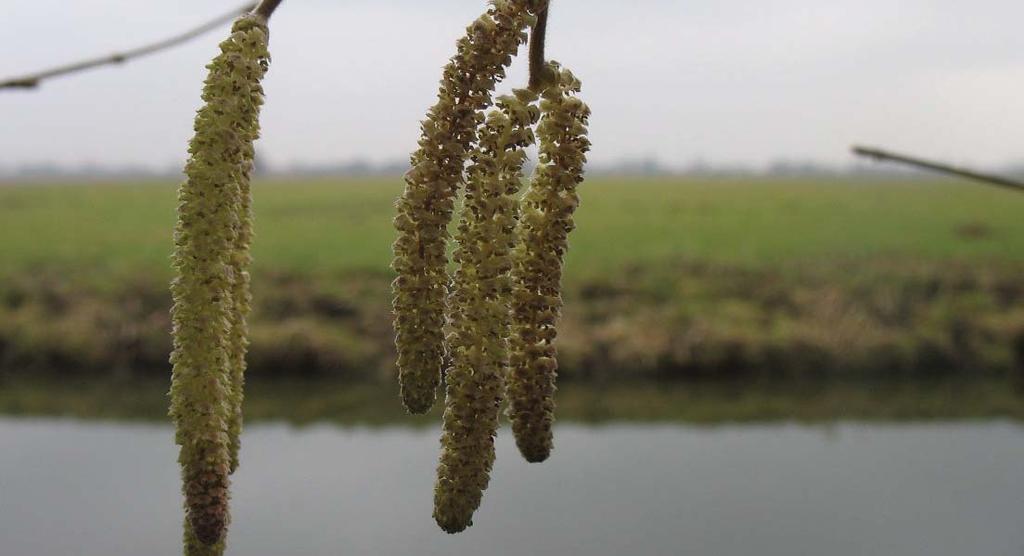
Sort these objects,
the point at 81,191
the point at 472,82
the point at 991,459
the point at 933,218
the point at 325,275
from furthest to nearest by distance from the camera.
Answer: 1. the point at 81,191
2. the point at 933,218
3. the point at 325,275
4. the point at 991,459
5. the point at 472,82

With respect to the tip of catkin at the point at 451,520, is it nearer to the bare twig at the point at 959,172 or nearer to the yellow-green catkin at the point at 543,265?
the yellow-green catkin at the point at 543,265

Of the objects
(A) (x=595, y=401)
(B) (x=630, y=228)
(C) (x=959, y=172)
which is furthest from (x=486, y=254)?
A: (B) (x=630, y=228)

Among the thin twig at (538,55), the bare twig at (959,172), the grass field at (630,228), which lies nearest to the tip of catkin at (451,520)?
the thin twig at (538,55)

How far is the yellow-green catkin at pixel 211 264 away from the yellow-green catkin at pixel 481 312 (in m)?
0.07

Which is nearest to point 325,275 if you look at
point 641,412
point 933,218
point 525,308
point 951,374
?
point 641,412

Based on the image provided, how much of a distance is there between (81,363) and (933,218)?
27.2ft

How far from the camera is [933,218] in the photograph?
9906mm

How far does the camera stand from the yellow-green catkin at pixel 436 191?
254 mm

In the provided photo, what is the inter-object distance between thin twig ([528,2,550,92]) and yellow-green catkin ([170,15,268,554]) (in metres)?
0.08

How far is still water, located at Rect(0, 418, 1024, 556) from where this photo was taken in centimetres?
517

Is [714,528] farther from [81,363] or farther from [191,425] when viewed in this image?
[191,425]

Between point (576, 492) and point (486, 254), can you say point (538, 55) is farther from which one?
point (576, 492)

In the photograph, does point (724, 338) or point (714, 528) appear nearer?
point (714, 528)

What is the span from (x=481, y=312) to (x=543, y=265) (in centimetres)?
3
